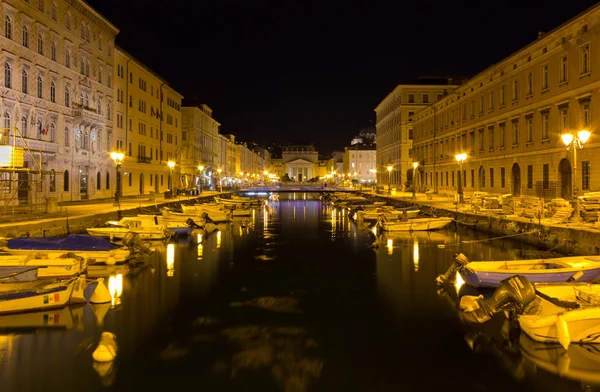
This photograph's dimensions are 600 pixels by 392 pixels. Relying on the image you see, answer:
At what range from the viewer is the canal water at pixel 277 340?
10.4m

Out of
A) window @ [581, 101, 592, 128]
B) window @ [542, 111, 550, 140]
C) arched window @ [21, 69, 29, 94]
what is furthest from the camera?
window @ [542, 111, 550, 140]

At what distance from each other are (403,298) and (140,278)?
10.1 meters

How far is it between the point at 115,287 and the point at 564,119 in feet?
106

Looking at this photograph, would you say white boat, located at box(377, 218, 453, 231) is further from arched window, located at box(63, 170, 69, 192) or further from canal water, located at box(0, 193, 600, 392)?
arched window, located at box(63, 170, 69, 192)

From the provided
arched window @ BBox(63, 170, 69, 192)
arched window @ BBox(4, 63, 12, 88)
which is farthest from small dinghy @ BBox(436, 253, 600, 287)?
arched window @ BBox(63, 170, 69, 192)

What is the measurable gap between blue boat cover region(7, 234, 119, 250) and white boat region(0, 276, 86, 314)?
17.5ft

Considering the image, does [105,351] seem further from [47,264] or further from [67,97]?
[67,97]

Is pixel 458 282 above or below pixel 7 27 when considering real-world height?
below

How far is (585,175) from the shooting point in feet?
112

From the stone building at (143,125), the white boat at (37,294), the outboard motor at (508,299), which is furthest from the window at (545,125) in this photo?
the stone building at (143,125)

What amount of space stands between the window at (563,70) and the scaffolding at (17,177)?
3539 cm

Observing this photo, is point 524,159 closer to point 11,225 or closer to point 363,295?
point 363,295

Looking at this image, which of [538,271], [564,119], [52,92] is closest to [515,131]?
[564,119]

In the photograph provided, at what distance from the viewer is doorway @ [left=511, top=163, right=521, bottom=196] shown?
46028 mm
